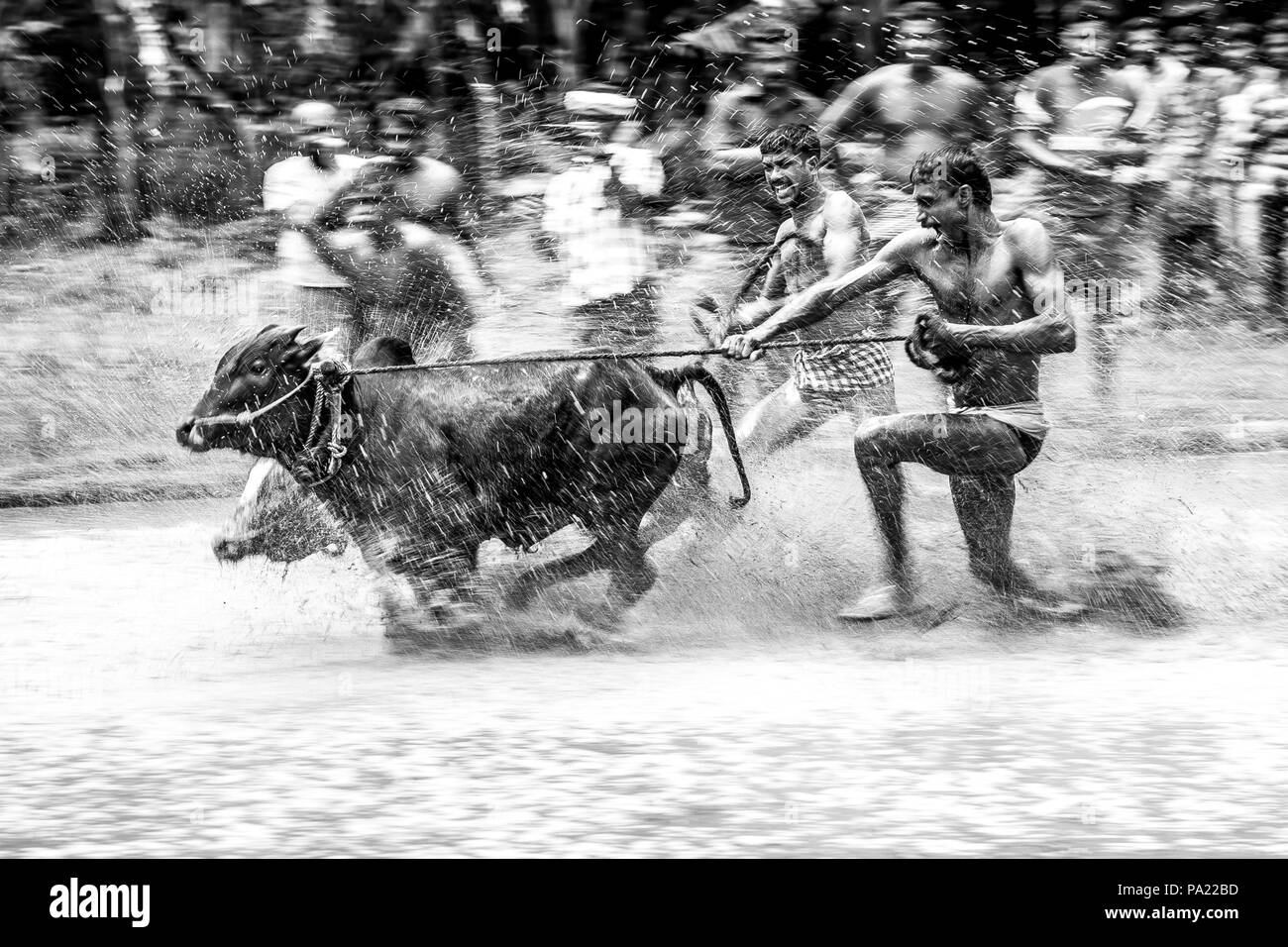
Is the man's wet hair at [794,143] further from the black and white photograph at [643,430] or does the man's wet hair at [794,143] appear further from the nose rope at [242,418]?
the nose rope at [242,418]

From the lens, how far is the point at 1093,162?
27.8ft

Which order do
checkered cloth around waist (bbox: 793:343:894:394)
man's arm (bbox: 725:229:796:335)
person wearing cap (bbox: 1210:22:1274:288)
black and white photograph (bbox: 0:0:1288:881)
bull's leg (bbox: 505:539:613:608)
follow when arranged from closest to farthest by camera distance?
black and white photograph (bbox: 0:0:1288:881)
bull's leg (bbox: 505:539:613:608)
checkered cloth around waist (bbox: 793:343:894:394)
man's arm (bbox: 725:229:796:335)
person wearing cap (bbox: 1210:22:1274:288)

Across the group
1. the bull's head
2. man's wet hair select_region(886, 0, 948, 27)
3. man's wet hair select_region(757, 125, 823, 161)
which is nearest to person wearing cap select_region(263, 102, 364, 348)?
the bull's head

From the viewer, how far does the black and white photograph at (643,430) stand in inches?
159

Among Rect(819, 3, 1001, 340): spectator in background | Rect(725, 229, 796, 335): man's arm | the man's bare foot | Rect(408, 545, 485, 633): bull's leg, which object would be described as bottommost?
the man's bare foot

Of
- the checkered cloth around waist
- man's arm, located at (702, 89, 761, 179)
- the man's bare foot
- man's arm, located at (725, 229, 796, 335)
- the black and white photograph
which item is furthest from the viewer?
man's arm, located at (702, 89, 761, 179)

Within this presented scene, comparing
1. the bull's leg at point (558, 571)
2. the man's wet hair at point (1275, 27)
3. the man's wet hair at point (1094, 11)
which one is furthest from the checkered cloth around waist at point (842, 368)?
the man's wet hair at point (1275, 27)

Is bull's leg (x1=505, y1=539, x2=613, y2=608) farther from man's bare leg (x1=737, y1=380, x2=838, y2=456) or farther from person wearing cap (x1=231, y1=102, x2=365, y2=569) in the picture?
person wearing cap (x1=231, y1=102, x2=365, y2=569)

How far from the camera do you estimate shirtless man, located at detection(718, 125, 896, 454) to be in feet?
20.8

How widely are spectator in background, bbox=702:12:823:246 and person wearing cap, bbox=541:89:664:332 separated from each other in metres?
0.31

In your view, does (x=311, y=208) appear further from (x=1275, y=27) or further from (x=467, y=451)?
(x=1275, y=27)

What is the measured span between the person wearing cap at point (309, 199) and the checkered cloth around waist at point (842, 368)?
233 cm

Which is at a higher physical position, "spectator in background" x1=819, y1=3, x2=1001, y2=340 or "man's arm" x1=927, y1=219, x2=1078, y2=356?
"spectator in background" x1=819, y1=3, x2=1001, y2=340

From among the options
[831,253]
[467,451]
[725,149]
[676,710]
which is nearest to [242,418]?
[467,451]
